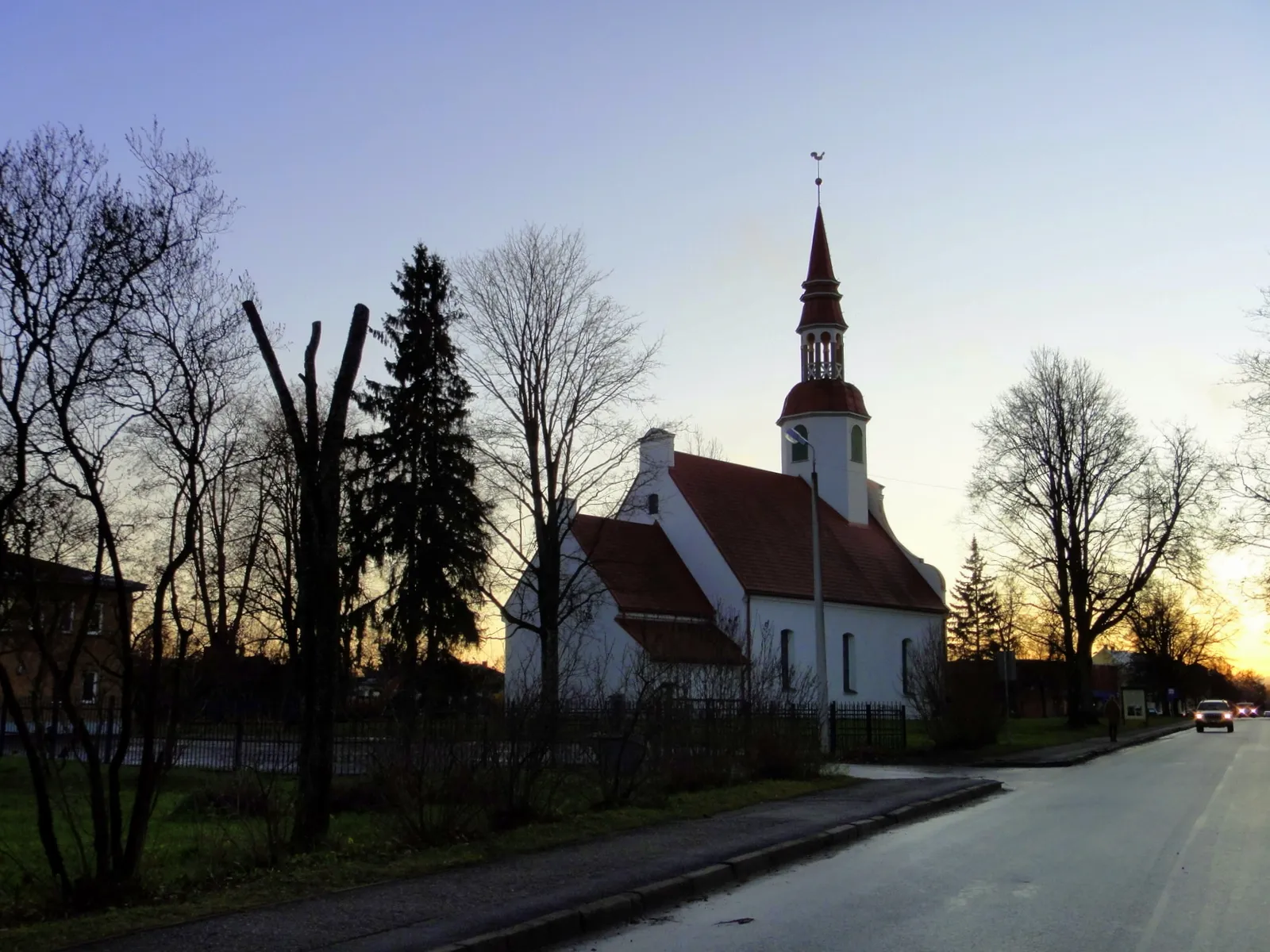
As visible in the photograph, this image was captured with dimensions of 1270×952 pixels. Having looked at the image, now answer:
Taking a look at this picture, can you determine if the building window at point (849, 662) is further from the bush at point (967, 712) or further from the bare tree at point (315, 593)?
the bare tree at point (315, 593)

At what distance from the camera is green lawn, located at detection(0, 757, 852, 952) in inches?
334

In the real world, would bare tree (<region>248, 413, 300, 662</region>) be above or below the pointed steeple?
below

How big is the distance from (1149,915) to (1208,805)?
9790 millimetres

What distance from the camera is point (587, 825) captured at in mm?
13625

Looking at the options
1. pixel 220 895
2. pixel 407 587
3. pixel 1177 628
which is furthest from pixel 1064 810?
pixel 1177 628

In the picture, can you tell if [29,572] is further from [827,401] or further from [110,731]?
[827,401]

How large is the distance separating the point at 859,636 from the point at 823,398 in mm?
11476

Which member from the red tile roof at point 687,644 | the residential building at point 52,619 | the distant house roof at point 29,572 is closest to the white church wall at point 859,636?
the red tile roof at point 687,644

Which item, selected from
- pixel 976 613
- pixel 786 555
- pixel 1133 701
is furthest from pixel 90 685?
pixel 976 613

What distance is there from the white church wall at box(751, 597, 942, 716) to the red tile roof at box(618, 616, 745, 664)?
4.80 m

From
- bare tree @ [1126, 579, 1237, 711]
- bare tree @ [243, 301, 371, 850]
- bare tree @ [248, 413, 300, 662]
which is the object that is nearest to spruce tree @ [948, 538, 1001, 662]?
bare tree @ [1126, 579, 1237, 711]

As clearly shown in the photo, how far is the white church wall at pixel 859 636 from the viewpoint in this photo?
48281mm

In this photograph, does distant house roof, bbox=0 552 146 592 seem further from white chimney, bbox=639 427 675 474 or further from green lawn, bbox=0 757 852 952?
white chimney, bbox=639 427 675 474

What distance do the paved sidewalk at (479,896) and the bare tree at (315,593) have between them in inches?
70.3
